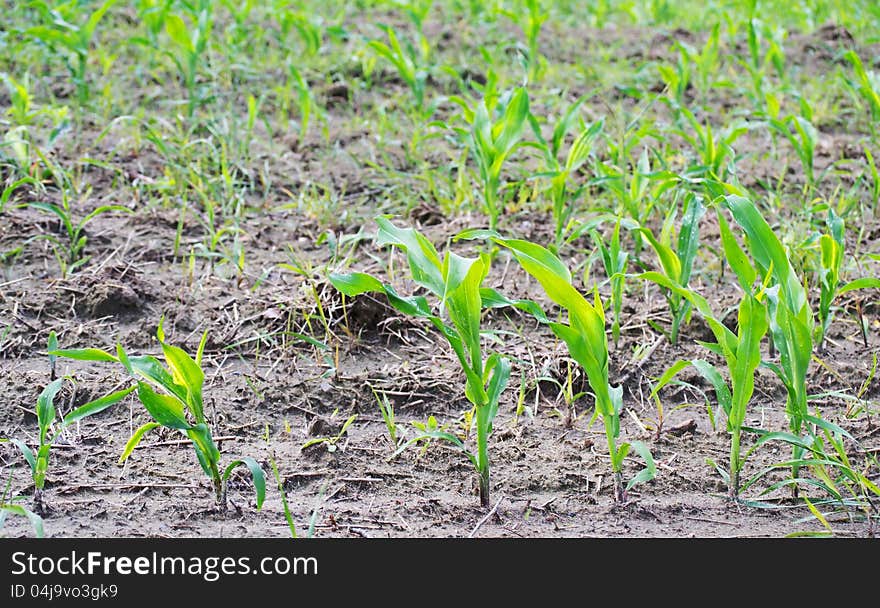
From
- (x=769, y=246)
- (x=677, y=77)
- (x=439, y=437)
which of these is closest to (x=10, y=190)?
(x=439, y=437)

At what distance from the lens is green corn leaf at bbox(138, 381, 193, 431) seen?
1.94 m

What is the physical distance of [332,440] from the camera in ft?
7.66

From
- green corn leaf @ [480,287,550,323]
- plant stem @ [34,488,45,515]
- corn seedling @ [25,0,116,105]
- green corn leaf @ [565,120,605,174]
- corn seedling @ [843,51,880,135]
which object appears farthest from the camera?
corn seedling @ [25,0,116,105]

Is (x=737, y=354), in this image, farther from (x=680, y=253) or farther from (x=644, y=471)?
Answer: (x=680, y=253)

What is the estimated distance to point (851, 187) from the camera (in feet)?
12.3

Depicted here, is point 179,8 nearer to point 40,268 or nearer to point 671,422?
point 40,268

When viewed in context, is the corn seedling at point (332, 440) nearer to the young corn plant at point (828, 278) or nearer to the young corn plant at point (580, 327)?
the young corn plant at point (580, 327)

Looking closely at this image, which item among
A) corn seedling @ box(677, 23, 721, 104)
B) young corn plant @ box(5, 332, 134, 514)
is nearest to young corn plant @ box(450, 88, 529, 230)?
young corn plant @ box(5, 332, 134, 514)

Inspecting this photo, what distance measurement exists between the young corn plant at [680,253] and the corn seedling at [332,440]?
0.83 m

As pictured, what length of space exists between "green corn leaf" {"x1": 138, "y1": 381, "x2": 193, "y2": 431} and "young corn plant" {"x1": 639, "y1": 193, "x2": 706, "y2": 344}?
1.15 metres

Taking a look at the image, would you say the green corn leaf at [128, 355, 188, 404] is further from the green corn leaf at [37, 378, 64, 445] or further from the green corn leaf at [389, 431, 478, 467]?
the green corn leaf at [389, 431, 478, 467]

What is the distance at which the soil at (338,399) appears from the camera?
208cm

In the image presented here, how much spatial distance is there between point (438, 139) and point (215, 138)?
0.87 metres
